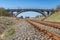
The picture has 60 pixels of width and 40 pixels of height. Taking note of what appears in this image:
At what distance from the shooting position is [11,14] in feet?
395

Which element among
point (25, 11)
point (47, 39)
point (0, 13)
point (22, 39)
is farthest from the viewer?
point (25, 11)

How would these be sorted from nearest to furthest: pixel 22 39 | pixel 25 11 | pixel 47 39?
pixel 47 39 < pixel 22 39 < pixel 25 11

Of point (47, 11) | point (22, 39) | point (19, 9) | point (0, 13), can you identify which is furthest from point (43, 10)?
point (22, 39)

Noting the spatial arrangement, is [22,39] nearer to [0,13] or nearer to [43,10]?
[0,13]

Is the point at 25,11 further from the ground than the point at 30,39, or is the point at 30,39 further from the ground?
the point at 30,39

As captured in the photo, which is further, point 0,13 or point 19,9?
point 19,9

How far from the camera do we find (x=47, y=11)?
114688 millimetres

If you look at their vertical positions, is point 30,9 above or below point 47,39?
below

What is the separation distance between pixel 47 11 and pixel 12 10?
53.8 feet

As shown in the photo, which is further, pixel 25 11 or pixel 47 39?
pixel 25 11

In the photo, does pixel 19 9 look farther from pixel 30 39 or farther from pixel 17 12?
pixel 30 39

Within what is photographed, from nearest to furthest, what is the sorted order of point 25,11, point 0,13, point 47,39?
point 47,39
point 0,13
point 25,11

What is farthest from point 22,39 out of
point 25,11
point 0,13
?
point 25,11

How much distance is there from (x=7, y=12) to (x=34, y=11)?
13.2 meters
